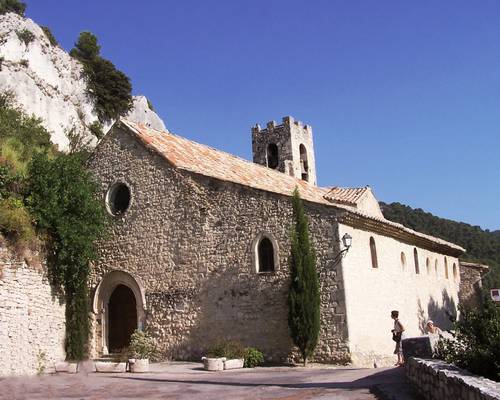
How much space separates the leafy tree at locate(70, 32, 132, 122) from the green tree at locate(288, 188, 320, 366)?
143ft

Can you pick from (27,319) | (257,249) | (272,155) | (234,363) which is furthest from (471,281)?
(27,319)

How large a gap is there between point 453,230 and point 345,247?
148ft

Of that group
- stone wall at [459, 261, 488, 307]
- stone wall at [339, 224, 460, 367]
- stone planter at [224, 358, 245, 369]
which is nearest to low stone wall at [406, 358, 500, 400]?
stone planter at [224, 358, 245, 369]

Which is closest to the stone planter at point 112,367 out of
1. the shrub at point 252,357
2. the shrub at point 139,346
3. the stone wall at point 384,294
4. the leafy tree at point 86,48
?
the shrub at point 139,346

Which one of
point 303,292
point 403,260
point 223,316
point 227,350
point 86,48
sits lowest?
point 227,350

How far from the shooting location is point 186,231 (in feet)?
60.1

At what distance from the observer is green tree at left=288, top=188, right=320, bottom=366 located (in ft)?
51.0

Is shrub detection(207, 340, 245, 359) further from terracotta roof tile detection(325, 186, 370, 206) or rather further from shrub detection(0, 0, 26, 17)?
shrub detection(0, 0, 26, 17)

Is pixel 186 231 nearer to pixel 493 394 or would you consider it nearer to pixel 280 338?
pixel 280 338

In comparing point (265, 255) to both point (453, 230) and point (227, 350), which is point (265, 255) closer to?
point (227, 350)

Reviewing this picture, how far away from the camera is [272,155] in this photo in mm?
35312

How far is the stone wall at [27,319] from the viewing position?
15.3m

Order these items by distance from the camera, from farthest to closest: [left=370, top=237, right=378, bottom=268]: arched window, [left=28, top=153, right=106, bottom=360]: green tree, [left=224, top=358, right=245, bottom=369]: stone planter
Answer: [left=370, top=237, right=378, bottom=268]: arched window < [left=28, top=153, right=106, bottom=360]: green tree < [left=224, top=358, right=245, bottom=369]: stone planter

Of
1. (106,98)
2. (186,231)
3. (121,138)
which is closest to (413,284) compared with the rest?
(186,231)
